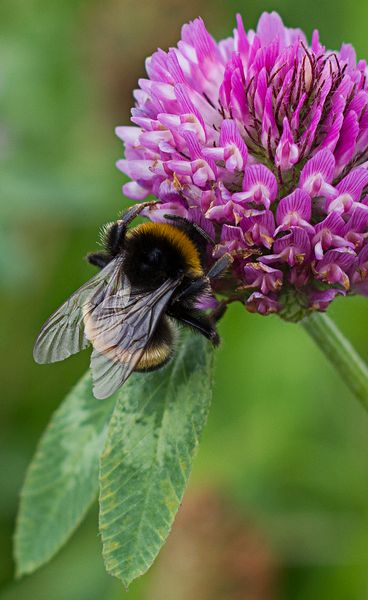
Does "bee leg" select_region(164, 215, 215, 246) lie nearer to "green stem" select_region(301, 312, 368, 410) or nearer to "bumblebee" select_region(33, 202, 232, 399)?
"bumblebee" select_region(33, 202, 232, 399)

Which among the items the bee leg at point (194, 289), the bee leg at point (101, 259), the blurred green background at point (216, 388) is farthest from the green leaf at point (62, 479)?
the blurred green background at point (216, 388)

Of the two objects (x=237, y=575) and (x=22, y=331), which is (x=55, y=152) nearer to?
(x=22, y=331)

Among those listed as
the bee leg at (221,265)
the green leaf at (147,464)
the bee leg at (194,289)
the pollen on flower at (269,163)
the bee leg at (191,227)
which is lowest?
the green leaf at (147,464)

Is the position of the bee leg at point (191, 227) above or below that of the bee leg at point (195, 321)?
above

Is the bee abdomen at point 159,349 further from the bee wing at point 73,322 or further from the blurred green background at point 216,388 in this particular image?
the blurred green background at point 216,388

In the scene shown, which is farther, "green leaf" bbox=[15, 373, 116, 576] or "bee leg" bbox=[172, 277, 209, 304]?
"green leaf" bbox=[15, 373, 116, 576]

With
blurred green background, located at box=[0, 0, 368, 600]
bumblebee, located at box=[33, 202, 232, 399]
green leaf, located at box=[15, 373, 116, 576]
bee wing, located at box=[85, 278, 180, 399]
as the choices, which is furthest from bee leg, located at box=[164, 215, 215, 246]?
blurred green background, located at box=[0, 0, 368, 600]

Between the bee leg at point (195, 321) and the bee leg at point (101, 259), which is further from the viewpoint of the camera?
the bee leg at point (101, 259)
